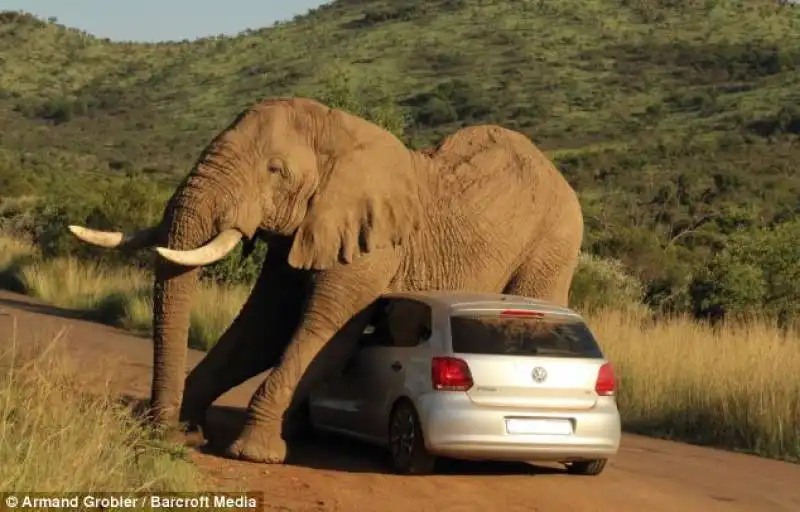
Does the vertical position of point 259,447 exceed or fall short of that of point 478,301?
it falls short

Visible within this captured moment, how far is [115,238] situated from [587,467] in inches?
135

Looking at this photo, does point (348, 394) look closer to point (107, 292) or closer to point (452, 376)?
point (452, 376)

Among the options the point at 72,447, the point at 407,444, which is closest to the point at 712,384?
the point at 407,444

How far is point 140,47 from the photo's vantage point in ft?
319

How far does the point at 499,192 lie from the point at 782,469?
307 centimetres

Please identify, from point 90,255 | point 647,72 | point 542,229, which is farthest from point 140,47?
point 542,229

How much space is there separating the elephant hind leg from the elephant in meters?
0.01

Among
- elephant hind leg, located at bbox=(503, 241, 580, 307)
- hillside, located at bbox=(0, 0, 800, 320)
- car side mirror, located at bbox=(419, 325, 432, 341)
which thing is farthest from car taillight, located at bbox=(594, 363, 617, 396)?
hillside, located at bbox=(0, 0, 800, 320)

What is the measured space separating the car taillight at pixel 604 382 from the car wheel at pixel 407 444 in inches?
44.3

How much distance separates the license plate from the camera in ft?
28.1

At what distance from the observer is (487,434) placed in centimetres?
849

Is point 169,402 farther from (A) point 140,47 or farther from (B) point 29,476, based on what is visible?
(A) point 140,47

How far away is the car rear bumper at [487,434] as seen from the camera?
8453mm

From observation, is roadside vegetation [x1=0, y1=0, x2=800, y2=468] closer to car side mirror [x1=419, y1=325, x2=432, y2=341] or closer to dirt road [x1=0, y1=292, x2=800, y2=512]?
dirt road [x1=0, y1=292, x2=800, y2=512]
